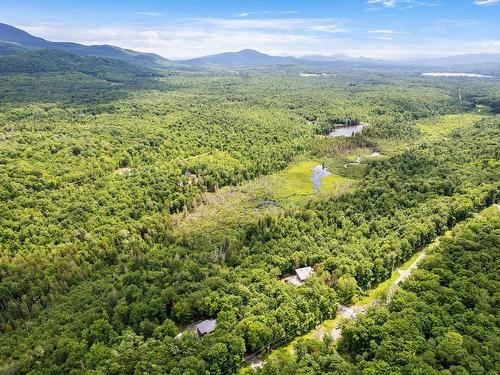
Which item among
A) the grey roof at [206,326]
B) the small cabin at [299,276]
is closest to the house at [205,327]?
the grey roof at [206,326]

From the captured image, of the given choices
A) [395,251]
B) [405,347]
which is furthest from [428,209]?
[405,347]

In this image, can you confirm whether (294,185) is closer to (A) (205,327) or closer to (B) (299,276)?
(B) (299,276)

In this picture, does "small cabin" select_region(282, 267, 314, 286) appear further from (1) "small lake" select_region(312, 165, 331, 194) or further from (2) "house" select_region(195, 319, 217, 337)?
(1) "small lake" select_region(312, 165, 331, 194)

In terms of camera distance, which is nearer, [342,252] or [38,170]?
[342,252]

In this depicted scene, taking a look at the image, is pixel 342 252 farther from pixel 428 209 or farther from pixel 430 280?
pixel 428 209

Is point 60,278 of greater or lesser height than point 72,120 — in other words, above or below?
below
